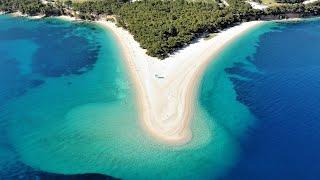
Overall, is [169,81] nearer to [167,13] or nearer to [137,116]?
[137,116]

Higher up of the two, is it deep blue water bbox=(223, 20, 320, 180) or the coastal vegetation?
the coastal vegetation

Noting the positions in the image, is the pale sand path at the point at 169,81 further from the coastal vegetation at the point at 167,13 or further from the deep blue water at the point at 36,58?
the deep blue water at the point at 36,58

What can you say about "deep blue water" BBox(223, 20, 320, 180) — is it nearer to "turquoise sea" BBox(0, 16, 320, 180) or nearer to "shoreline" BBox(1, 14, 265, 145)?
"turquoise sea" BBox(0, 16, 320, 180)

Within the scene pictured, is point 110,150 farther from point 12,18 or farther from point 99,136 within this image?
point 12,18

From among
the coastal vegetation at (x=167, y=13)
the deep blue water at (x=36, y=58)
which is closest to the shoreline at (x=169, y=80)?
the coastal vegetation at (x=167, y=13)

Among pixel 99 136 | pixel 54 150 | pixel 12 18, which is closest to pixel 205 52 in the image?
pixel 99 136

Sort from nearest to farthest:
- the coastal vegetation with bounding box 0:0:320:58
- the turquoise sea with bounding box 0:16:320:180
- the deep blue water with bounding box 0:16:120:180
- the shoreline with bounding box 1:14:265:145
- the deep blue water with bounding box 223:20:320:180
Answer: the deep blue water with bounding box 223:20:320:180, the turquoise sea with bounding box 0:16:320:180, the deep blue water with bounding box 0:16:120:180, the shoreline with bounding box 1:14:265:145, the coastal vegetation with bounding box 0:0:320:58

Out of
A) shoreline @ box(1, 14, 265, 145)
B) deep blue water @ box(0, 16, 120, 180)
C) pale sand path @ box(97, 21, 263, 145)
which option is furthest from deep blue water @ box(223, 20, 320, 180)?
deep blue water @ box(0, 16, 120, 180)
